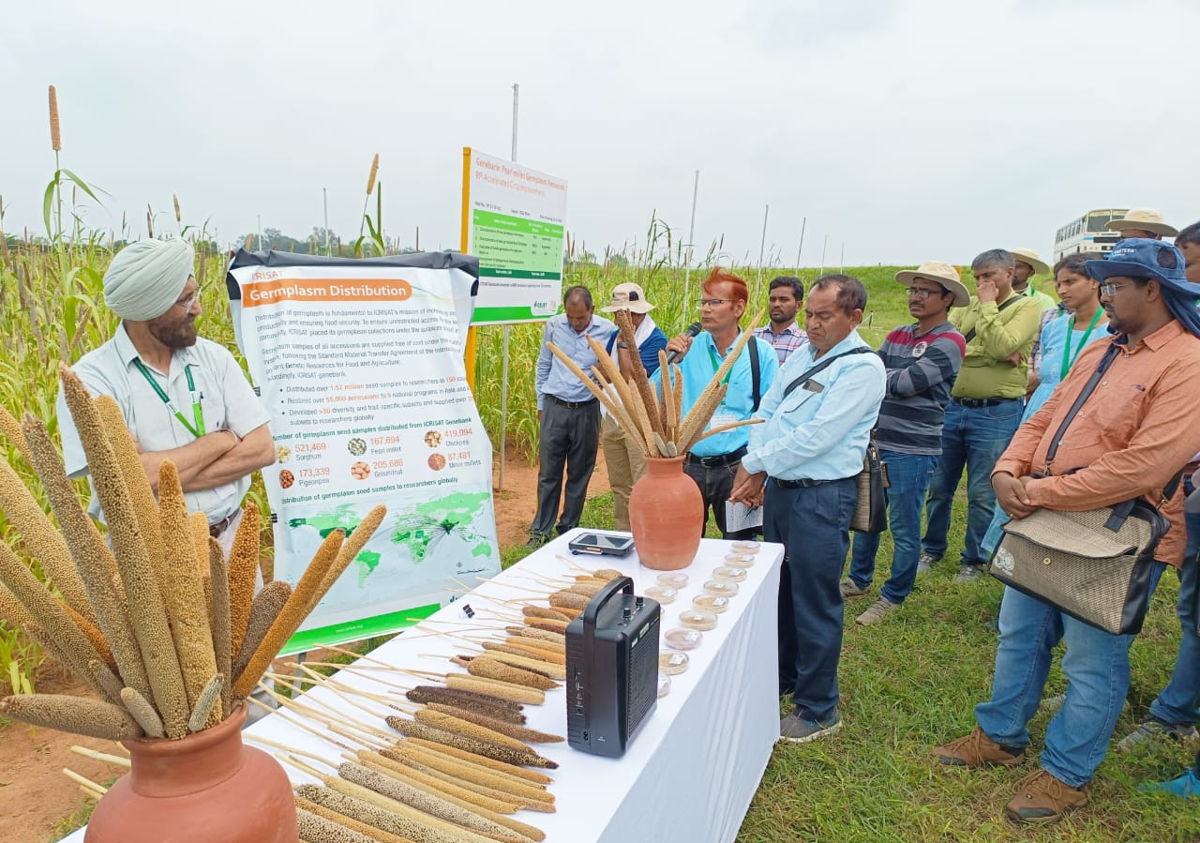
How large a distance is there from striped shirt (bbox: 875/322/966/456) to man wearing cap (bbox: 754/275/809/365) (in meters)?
0.63

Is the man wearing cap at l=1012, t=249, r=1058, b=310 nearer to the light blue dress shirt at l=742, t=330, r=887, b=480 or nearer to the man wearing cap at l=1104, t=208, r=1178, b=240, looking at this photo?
the man wearing cap at l=1104, t=208, r=1178, b=240

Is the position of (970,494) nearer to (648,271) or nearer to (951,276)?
(951,276)

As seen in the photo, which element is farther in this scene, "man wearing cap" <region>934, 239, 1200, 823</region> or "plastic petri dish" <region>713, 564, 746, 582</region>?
"plastic petri dish" <region>713, 564, 746, 582</region>

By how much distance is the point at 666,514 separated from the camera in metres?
2.52

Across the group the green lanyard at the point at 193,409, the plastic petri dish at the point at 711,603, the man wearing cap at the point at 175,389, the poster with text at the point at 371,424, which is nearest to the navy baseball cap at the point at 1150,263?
the plastic petri dish at the point at 711,603

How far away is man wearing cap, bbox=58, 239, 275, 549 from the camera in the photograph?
2.23m

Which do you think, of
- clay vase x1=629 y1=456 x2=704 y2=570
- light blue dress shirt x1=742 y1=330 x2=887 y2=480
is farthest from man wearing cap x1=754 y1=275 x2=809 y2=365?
clay vase x1=629 y1=456 x2=704 y2=570

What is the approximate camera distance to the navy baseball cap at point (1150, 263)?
229 centimetres

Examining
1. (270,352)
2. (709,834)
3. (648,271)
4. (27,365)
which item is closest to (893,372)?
(709,834)

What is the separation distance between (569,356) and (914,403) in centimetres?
249

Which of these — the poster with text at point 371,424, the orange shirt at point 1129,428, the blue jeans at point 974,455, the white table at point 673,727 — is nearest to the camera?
the white table at point 673,727

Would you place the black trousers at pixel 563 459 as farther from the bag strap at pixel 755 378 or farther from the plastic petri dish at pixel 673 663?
the plastic petri dish at pixel 673 663

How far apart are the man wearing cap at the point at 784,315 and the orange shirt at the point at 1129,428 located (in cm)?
215

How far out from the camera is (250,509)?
98 cm
